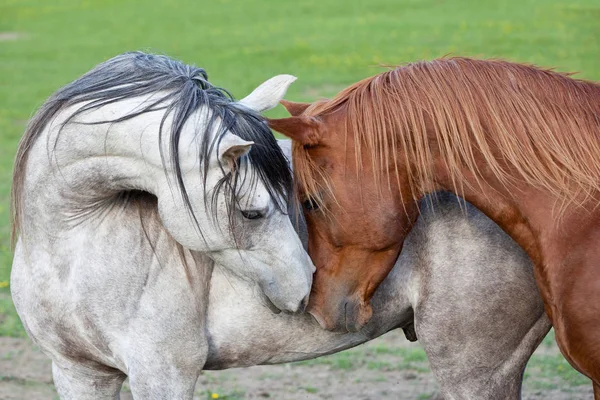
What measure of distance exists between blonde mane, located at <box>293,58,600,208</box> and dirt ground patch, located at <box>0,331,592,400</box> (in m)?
2.34

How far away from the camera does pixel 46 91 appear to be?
15156mm

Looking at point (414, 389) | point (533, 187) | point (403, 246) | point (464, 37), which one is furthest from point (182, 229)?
point (464, 37)

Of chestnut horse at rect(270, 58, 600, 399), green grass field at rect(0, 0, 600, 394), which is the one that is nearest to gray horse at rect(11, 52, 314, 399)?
chestnut horse at rect(270, 58, 600, 399)

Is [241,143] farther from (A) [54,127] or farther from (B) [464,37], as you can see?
(B) [464,37]

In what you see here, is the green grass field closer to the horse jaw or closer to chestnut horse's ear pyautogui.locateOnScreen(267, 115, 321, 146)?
the horse jaw

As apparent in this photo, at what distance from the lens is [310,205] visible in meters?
3.21

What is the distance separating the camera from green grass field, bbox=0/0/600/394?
51.0 feet

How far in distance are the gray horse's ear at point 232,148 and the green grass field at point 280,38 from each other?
8095 mm

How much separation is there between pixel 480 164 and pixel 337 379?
2.61 meters

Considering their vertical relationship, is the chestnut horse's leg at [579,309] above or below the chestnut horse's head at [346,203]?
below

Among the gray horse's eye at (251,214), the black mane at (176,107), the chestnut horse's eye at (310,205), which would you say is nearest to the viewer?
the black mane at (176,107)

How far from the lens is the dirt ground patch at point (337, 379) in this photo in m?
5.12

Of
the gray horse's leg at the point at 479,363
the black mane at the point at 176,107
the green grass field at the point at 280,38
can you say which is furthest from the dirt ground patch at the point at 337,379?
the green grass field at the point at 280,38

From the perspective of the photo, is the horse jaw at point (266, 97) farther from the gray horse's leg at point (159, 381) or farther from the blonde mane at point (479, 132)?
the gray horse's leg at point (159, 381)
